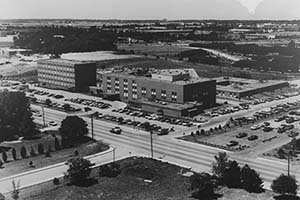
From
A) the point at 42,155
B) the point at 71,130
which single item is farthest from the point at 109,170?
the point at 71,130

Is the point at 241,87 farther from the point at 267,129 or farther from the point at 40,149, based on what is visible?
the point at 40,149

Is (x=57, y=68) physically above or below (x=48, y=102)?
above

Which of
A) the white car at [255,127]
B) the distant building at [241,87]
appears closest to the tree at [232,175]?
the white car at [255,127]

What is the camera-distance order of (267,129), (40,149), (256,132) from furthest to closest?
(267,129), (256,132), (40,149)

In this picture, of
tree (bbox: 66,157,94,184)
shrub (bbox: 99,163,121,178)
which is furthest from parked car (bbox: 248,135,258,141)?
tree (bbox: 66,157,94,184)

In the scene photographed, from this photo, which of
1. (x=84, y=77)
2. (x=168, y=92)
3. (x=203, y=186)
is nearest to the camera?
(x=203, y=186)

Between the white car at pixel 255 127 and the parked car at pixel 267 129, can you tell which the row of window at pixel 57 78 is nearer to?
the white car at pixel 255 127
